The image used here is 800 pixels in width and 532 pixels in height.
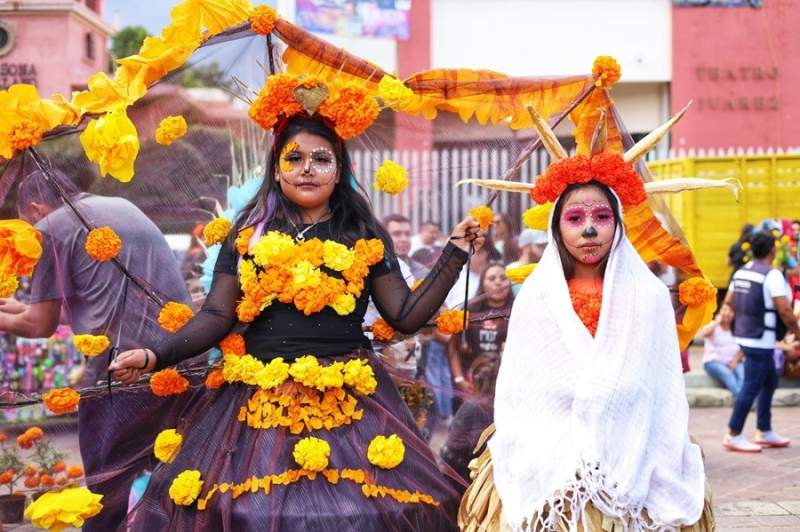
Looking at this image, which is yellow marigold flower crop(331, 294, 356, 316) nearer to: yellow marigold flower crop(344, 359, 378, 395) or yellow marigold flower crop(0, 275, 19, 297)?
yellow marigold flower crop(344, 359, 378, 395)

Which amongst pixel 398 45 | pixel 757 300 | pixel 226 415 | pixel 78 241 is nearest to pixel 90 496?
pixel 226 415

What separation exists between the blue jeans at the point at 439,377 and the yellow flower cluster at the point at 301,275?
90cm

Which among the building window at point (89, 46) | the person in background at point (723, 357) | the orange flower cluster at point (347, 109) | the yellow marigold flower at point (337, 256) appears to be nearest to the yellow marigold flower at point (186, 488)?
the yellow marigold flower at point (337, 256)

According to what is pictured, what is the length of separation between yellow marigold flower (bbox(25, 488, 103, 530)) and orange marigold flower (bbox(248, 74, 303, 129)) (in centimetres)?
156

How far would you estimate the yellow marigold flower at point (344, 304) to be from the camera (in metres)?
3.94

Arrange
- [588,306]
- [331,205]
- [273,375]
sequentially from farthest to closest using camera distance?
[331,205], [273,375], [588,306]

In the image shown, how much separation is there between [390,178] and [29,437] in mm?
1864

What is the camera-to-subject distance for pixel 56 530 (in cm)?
409

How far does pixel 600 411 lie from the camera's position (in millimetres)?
3525

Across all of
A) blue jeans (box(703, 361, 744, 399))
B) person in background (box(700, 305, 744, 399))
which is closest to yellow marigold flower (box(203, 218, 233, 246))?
person in background (box(700, 305, 744, 399))

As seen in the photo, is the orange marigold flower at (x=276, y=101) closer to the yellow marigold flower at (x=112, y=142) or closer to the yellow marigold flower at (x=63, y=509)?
the yellow marigold flower at (x=112, y=142)

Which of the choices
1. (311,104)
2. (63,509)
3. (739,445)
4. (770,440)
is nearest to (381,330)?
(311,104)

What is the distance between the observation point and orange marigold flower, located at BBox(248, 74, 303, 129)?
4.03m

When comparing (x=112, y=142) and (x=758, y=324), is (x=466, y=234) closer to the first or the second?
(x=112, y=142)
